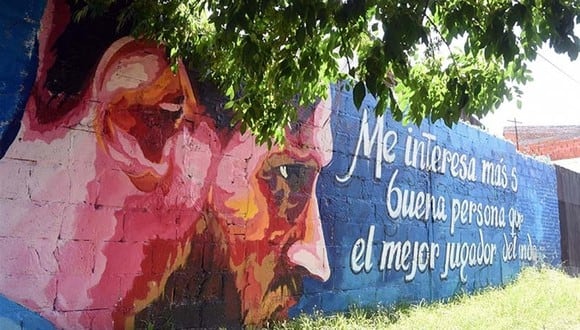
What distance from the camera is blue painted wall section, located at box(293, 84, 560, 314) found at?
6.36 m

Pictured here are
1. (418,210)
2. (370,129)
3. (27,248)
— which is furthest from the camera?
(418,210)

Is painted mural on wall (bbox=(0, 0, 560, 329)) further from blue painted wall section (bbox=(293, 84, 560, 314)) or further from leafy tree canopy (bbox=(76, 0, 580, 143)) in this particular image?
leafy tree canopy (bbox=(76, 0, 580, 143))

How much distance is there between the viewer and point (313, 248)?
19.5 ft

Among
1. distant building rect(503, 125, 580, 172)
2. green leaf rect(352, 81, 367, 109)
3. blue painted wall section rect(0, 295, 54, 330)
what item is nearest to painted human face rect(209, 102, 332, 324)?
blue painted wall section rect(0, 295, 54, 330)

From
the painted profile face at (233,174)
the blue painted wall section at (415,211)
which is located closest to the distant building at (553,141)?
the blue painted wall section at (415,211)

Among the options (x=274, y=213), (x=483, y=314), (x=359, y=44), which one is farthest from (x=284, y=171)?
(x=483, y=314)

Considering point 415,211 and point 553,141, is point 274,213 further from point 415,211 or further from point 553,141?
point 553,141

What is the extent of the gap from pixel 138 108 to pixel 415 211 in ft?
14.9

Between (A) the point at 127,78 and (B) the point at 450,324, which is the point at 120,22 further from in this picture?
(B) the point at 450,324

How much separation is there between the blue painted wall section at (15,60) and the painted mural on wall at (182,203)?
0.06m

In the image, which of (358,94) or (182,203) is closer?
(358,94)

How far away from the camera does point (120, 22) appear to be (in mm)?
4074

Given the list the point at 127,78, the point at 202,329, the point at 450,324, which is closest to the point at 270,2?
the point at 127,78

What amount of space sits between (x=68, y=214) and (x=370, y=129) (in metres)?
4.04
